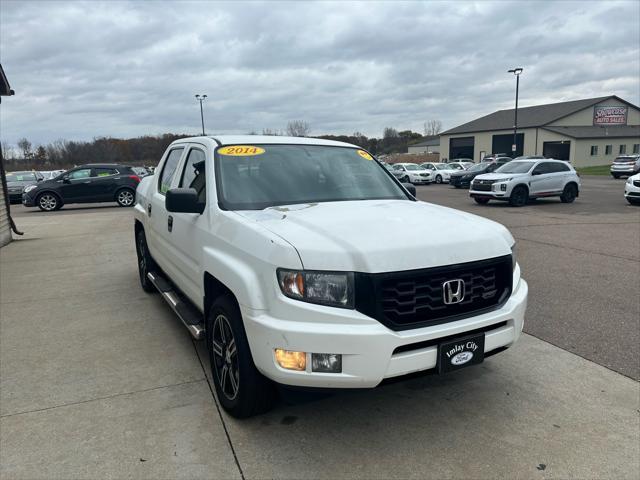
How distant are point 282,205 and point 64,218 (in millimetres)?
14658

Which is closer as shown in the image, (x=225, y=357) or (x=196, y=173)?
(x=225, y=357)

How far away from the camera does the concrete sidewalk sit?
265 cm

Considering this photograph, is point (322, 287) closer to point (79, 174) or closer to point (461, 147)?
point (79, 174)

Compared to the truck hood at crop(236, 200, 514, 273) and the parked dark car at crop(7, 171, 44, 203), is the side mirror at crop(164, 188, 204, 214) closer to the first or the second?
the truck hood at crop(236, 200, 514, 273)

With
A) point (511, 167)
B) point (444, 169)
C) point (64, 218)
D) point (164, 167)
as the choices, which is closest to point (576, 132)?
point (444, 169)

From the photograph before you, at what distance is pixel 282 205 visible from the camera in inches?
138

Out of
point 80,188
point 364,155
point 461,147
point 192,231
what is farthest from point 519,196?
point 461,147

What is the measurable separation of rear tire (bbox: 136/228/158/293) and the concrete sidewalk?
124 centimetres

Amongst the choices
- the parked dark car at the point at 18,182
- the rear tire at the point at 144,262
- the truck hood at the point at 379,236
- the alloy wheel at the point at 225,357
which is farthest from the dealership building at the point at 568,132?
the alloy wheel at the point at 225,357

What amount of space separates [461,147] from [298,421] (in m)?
71.3

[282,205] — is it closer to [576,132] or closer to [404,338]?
[404,338]

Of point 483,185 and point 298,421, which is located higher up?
point 483,185

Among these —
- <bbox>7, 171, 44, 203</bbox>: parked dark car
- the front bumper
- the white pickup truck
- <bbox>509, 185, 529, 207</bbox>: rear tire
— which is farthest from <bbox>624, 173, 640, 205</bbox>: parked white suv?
<bbox>7, 171, 44, 203</bbox>: parked dark car

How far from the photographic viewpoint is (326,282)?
2.54 meters
